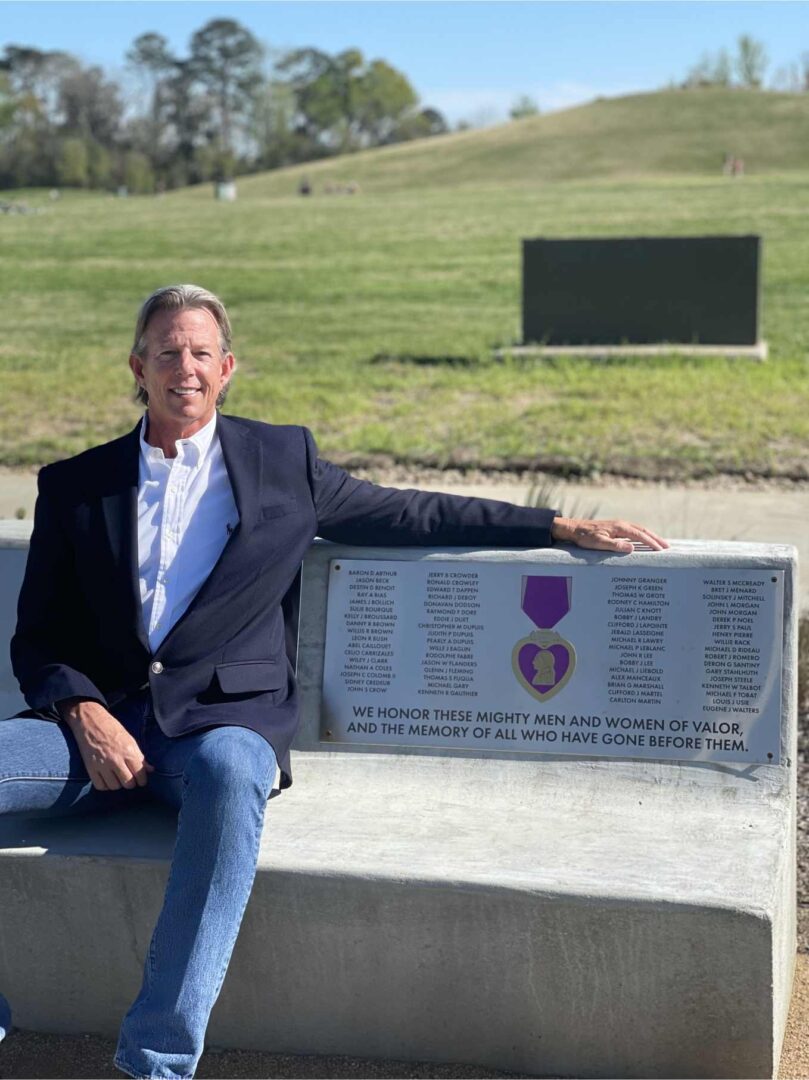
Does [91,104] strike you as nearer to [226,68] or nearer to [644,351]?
[226,68]

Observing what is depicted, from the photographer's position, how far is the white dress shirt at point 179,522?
3.08 metres

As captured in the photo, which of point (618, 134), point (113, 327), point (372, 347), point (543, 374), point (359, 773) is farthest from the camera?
point (618, 134)

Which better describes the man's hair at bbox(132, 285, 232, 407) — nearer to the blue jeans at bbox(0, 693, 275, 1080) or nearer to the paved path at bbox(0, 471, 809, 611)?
the blue jeans at bbox(0, 693, 275, 1080)

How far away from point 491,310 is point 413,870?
1493 cm

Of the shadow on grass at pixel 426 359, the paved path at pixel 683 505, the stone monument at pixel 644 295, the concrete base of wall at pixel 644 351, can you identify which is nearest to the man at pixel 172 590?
the paved path at pixel 683 505

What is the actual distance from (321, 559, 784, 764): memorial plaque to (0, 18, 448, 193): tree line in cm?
8082

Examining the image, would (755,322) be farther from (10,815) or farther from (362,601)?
(10,815)

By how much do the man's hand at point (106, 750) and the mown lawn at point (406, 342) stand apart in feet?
17.9

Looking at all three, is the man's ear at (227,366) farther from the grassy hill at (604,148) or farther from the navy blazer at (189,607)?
the grassy hill at (604,148)

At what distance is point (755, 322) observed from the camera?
12047 millimetres

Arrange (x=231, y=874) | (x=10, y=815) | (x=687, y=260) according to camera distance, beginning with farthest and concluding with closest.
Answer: (x=687, y=260) < (x=10, y=815) < (x=231, y=874)

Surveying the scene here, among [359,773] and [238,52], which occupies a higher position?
[238,52]

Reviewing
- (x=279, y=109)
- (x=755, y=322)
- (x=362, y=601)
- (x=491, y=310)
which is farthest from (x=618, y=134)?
(x=362, y=601)

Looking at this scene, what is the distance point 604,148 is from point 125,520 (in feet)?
207
